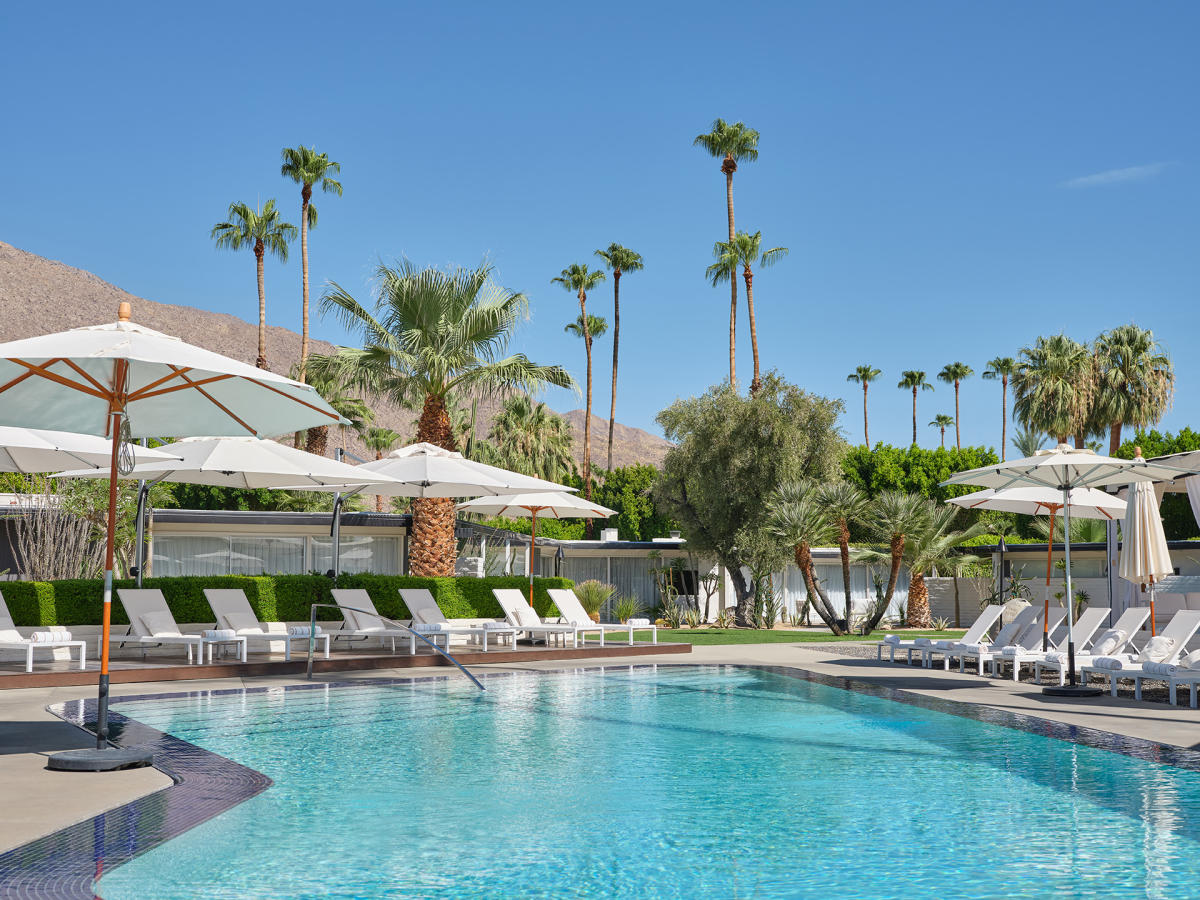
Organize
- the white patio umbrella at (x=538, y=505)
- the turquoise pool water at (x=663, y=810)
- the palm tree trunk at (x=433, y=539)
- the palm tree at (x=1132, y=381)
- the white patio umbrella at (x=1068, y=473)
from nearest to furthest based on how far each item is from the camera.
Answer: the turquoise pool water at (x=663, y=810), the white patio umbrella at (x=1068, y=473), the white patio umbrella at (x=538, y=505), the palm tree trunk at (x=433, y=539), the palm tree at (x=1132, y=381)

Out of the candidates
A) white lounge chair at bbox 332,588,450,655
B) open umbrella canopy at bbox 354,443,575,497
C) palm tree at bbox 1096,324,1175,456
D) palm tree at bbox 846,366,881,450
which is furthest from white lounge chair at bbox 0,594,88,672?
palm tree at bbox 846,366,881,450

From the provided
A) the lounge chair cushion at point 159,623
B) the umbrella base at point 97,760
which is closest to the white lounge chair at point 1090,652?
the umbrella base at point 97,760

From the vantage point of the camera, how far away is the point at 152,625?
42.9 feet

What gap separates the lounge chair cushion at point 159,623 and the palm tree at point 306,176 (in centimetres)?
2878

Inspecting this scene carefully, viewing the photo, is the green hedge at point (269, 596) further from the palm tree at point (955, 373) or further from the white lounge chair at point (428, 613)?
the palm tree at point (955, 373)

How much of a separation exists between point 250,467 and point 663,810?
930cm

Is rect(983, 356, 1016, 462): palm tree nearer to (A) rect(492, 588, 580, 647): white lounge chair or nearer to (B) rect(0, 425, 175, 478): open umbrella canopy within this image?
(A) rect(492, 588, 580, 647): white lounge chair

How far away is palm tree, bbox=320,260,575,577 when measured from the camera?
1970cm

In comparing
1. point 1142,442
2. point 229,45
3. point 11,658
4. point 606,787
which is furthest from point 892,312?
point 606,787

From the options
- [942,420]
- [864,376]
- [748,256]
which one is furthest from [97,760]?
[942,420]

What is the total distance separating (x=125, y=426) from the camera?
293 inches

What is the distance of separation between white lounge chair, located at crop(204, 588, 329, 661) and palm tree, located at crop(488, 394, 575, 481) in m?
30.0

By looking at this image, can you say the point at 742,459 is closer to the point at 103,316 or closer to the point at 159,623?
the point at 159,623

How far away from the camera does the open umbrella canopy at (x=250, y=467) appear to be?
45.3 ft
